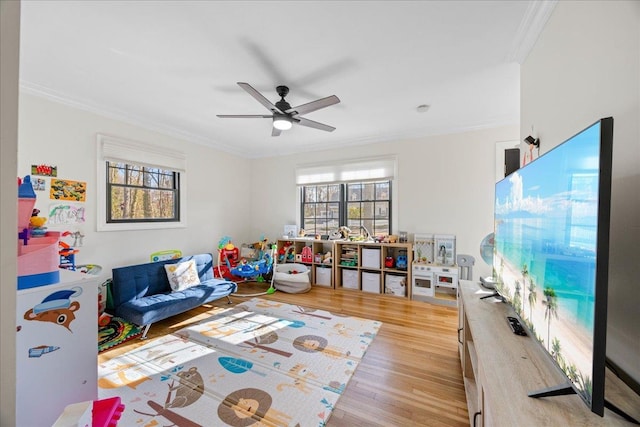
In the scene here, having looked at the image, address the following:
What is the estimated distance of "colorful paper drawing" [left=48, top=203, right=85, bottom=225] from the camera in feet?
8.49

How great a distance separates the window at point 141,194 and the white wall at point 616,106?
434 cm

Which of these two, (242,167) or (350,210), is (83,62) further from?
(350,210)

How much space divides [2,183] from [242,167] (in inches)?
185

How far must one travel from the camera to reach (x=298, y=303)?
3.53 m

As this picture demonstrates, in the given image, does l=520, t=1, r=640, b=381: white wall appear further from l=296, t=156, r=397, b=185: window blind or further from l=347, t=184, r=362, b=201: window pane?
l=347, t=184, r=362, b=201: window pane

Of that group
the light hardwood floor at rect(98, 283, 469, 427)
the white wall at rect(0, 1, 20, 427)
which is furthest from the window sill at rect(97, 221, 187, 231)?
the white wall at rect(0, 1, 20, 427)

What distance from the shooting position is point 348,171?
433cm

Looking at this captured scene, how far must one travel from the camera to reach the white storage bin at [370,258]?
12.9 ft

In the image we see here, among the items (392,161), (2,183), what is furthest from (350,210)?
(2,183)

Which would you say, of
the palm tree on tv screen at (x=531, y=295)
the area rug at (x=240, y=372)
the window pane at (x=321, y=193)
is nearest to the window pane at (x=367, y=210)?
the window pane at (x=321, y=193)

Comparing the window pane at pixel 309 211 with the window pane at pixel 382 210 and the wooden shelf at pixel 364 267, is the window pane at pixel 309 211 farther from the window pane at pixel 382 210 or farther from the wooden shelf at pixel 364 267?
the window pane at pixel 382 210

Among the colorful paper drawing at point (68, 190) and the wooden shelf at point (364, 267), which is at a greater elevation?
the colorful paper drawing at point (68, 190)

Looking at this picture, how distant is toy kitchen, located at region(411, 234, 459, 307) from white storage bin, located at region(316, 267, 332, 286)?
1.39 metres

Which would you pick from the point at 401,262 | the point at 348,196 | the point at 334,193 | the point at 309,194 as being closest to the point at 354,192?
the point at 348,196
